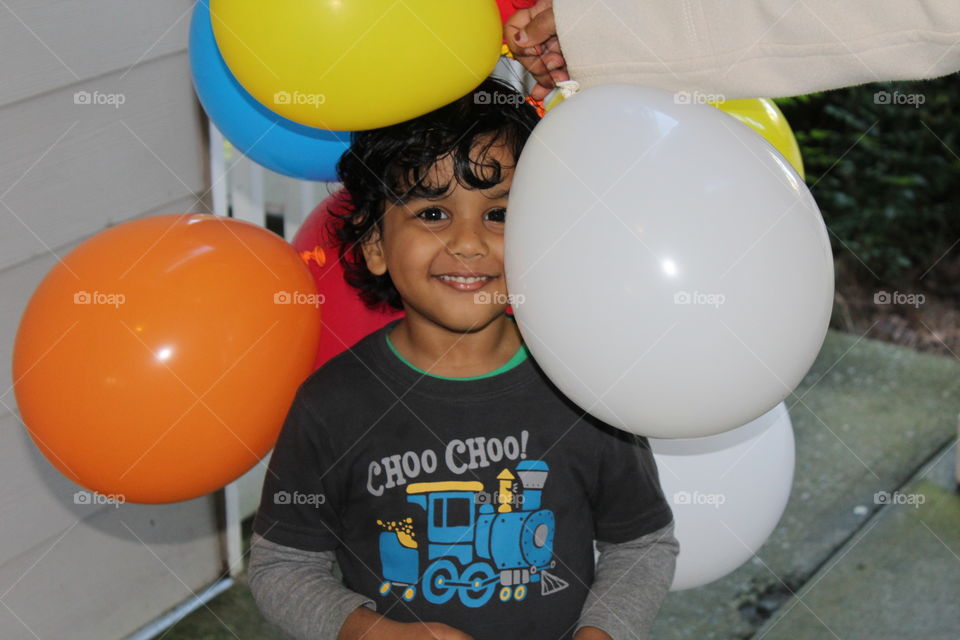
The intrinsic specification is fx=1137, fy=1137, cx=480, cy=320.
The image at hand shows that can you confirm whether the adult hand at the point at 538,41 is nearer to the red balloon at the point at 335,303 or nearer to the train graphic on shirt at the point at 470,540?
the red balloon at the point at 335,303

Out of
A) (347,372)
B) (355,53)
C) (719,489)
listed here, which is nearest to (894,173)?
(719,489)

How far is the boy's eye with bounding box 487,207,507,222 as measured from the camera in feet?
4.90

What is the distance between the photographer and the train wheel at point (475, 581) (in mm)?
1449

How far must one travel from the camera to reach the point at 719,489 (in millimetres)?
1738

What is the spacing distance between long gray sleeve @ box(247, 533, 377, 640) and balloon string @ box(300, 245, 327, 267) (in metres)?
0.49

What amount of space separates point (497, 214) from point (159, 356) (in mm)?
468

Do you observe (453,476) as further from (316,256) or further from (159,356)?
(316,256)

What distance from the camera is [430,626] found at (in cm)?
139

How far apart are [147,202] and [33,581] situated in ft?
2.43

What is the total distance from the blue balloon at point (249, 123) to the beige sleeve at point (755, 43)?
15.9 inches

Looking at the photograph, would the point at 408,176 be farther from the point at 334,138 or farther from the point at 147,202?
the point at 147,202

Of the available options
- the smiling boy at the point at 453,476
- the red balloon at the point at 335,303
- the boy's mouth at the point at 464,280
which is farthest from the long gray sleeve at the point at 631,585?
the red balloon at the point at 335,303

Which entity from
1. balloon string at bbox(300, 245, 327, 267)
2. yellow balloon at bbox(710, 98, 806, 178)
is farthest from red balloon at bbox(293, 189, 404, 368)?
yellow balloon at bbox(710, 98, 806, 178)

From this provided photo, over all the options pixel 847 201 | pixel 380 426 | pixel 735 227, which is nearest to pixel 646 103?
pixel 735 227
